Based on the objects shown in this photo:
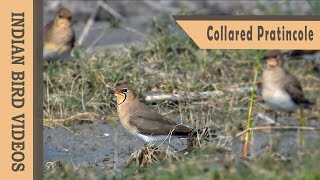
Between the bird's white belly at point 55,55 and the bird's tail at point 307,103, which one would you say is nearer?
the bird's tail at point 307,103

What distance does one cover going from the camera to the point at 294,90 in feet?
23.6

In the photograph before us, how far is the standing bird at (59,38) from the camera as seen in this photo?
7750 millimetres

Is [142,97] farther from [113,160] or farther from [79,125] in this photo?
[113,160]

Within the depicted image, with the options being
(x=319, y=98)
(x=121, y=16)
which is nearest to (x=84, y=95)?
(x=319, y=98)

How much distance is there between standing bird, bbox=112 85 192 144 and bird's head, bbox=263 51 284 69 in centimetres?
178

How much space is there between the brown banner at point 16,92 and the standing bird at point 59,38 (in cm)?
371

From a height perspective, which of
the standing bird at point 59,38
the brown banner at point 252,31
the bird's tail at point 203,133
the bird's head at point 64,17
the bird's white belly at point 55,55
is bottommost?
the bird's tail at point 203,133

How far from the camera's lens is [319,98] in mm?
7488

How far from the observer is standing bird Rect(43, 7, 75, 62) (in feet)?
25.4

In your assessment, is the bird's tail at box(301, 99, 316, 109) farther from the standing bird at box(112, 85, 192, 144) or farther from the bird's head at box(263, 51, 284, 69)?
the standing bird at box(112, 85, 192, 144)

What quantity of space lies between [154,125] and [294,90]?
203 cm

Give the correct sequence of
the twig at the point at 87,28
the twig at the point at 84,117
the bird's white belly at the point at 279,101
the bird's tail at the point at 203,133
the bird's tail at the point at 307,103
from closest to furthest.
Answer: the bird's tail at the point at 203,133 < the twig at the point at 84,117 < the bird's white belly at the point at 279,101 < the bird's tail at the point at 307,103 < the twig at the point at 87,28

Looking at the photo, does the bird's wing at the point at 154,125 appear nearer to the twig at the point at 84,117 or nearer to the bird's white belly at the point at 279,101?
the twig at the point at 84,117

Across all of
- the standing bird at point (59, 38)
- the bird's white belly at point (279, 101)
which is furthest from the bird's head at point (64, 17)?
the bird's white belly at point (279, 101)
